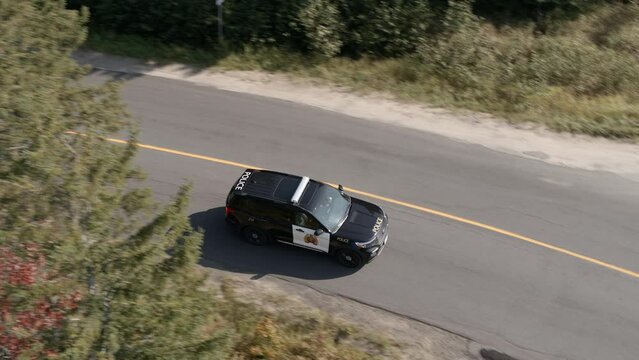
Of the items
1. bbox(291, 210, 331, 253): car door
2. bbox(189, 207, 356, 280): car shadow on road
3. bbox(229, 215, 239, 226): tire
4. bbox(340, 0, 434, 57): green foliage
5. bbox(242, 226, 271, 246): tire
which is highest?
bbox(340, 0, 434, 57): green foliage

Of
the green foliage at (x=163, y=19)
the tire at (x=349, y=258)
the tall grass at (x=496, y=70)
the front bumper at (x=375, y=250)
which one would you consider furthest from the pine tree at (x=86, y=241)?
the green foliage at (x=163, y=19)

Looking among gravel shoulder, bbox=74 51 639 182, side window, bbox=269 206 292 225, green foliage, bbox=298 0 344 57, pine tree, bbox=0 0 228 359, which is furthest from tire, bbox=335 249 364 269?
green foliage, bbox=298 0 344 57

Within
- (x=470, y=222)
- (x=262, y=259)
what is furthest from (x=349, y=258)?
(x=470, y=222)

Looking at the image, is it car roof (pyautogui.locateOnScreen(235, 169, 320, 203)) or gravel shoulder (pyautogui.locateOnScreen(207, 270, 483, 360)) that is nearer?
gravel shoulder (pyautogui.locateOnScreen(207, 270, 483, 360))

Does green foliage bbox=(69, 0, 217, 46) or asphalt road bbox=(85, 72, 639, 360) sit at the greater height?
green foliage bbox=(69, 0, 217, 46)

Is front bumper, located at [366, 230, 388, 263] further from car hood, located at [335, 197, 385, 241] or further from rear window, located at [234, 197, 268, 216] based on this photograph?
rear window, located at [234, 197, 268, 216]

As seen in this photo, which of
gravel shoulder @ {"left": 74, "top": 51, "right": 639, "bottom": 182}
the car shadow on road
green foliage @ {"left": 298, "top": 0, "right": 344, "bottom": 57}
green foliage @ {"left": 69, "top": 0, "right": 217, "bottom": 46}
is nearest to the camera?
the car shadow on road

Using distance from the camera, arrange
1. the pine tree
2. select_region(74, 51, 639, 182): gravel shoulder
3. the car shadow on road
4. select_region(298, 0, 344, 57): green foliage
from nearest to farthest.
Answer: the pine tree < the car shadow on road < select_region(74, 51, 639, 182): gravel shoulder < select_region(298, 0, 344, 57): green foliage

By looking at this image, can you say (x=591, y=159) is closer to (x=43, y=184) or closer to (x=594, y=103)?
(x=594, y=103)

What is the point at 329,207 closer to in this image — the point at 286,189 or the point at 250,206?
the point at 286,189
